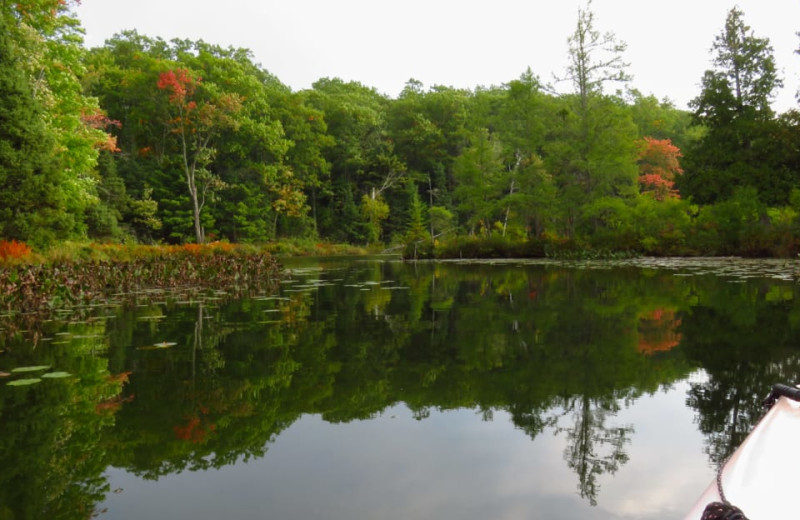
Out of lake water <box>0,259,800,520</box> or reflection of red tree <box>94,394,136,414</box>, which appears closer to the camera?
lake water <box>0,259,800,520</box>

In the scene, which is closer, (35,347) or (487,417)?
(487,417)

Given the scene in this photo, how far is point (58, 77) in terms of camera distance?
59.9 ft

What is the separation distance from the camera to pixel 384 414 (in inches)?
132

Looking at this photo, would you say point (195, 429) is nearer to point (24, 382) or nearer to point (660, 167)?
point (24, 382)

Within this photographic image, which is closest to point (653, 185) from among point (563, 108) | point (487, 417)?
point (563, 108)

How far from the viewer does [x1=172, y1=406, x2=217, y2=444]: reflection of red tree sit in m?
2.90

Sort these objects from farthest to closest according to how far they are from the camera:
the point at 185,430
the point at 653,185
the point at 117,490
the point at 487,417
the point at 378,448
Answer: the point at 653,185, the point at 487,417, the point at 185,430, the point at 378,448, the point at 117,490

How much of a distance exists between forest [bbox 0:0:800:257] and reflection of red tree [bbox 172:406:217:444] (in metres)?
12.1

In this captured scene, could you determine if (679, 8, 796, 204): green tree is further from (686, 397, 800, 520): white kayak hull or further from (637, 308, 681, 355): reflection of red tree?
(686, 397, 800, 520): white kayak hull

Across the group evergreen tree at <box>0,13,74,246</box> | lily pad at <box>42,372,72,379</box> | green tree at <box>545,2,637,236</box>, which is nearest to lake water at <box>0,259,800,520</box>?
lily pad at <box>42,372,72,379</box>

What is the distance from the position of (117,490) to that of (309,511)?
2.95 feet

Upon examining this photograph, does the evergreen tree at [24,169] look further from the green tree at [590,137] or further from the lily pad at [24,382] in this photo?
the green tree at [590,137]

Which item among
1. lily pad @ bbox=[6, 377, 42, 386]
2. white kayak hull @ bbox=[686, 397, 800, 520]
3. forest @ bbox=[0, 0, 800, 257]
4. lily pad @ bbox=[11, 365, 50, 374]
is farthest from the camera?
forest @ bbox=[0, 0, 800, 257]

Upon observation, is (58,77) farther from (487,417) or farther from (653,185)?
(653,185)
